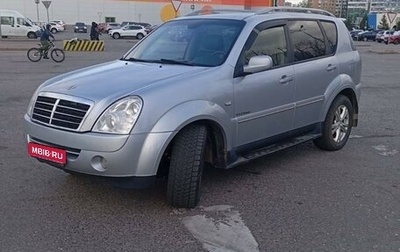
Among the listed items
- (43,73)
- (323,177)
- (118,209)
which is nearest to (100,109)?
(118,209)

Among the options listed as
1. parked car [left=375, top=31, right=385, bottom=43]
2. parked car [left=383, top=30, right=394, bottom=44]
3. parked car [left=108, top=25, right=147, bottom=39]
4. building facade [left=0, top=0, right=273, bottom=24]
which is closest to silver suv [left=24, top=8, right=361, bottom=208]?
parked car [left=108, top=25, right=147, bottom=39]

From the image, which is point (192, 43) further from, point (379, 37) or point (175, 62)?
point (379, 37)

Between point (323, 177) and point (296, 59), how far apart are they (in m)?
1.40

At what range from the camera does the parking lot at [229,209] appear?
130 inches

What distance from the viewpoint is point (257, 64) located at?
4145 millimetres

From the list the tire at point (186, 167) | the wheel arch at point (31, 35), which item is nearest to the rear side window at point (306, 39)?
the tire at point (186, 167)

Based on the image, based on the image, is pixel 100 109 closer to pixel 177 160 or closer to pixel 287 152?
pixel 177 160

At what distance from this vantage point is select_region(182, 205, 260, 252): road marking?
127 inches

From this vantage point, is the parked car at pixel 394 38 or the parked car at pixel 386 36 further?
the parked car at pixel 386 36

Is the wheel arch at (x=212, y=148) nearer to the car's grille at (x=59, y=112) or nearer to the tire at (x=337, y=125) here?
the car's grille at (x=59, y=112)

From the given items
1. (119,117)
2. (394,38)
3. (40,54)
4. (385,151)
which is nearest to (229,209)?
(119,117)

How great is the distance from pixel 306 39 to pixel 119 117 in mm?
2826

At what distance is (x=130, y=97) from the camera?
3.49 metres

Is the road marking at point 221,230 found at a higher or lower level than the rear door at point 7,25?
lower
